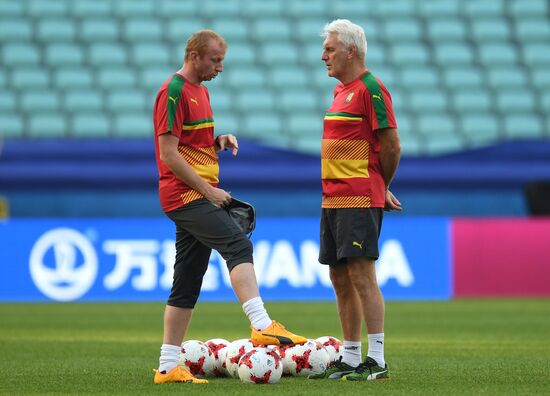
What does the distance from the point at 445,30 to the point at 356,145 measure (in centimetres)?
1689

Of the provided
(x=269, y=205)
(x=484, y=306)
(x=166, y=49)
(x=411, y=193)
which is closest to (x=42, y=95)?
(x=166, y=49)

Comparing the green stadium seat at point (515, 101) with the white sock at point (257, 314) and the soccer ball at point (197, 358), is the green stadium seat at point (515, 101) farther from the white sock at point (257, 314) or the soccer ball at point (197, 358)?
the white sock at point (257, 314)

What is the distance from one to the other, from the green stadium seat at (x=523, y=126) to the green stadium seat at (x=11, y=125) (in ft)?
27.9

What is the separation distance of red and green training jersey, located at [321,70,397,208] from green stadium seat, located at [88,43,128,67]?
15.5m

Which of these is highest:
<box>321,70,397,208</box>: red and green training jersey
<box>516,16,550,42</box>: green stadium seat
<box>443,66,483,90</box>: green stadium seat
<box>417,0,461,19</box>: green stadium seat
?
<box>417,0,461,19</box>: green stadium seat

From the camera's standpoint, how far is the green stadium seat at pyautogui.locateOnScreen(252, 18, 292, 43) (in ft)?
75.0

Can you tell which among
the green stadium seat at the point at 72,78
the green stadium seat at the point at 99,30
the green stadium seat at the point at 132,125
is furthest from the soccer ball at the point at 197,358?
the green stadium seat at the point at 99,30

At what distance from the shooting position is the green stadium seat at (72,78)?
842 inches

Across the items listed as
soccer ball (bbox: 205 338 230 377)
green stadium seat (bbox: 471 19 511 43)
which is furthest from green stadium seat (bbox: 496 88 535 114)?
soccer ball (bbox: 205 338 230 377)

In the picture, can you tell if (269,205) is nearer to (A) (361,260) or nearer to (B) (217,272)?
(B) (217,272)

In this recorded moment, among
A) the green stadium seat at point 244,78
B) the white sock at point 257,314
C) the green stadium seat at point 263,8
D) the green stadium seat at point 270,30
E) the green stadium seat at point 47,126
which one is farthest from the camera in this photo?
the green stadium seat at point 263,8

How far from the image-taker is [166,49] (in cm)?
2248

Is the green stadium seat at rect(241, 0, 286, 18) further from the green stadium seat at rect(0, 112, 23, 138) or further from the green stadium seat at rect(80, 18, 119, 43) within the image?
the green stadium seat at rect(0, 112, 23, 138)

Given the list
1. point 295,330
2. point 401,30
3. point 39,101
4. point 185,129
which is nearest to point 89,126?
point 39,101
